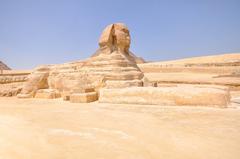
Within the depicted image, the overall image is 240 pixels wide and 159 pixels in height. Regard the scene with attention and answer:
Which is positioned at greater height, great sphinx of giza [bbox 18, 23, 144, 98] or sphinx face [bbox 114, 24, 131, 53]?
sphinx face [bbox 114, 24, 131, 53]

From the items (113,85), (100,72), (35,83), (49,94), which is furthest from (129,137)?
(35,83)

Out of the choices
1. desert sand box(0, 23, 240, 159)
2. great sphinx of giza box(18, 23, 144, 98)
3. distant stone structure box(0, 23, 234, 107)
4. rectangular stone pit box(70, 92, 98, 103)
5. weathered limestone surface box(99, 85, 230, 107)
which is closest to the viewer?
desert sand box(0, 23, 240, 159)

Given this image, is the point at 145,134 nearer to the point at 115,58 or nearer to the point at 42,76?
the point at 115,58

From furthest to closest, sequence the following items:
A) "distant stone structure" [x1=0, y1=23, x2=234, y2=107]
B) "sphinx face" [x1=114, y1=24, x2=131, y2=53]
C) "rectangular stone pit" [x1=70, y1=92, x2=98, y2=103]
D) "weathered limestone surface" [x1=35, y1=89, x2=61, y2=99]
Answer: "weathered limestone surface" [x1=35, y1=89, x2=61, y2=99] < "sphinx face" [x1=114, y1=24, x2=131, y2=53] < "rectangular stone pit" [x1=70, y1=92, x2=98, y2=103] < "distant stone structure" [x1=0, y1=23, x2=234, y2=107]

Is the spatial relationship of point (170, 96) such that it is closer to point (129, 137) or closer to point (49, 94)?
point (129, 137)

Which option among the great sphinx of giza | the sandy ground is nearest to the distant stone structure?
the great sphinx of giza

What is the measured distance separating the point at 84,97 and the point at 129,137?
5.25 metres

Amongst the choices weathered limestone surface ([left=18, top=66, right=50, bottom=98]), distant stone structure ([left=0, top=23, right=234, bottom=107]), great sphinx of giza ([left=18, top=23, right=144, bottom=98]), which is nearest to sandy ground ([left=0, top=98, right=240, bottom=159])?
distant stone structure ([left=0, top=23, right=234, bottom=107])

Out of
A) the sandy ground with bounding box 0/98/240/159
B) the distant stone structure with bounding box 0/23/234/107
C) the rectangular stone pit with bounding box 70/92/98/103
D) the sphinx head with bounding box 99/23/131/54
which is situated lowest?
the sandy ground with bounding box 0/98/240/159

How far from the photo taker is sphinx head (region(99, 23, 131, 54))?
10391 millimetres

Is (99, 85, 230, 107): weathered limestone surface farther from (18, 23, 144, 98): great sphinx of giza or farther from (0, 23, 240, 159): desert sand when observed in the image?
(18, 23, 144, 98): great sphinx of giza

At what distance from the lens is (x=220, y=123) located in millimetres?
4617

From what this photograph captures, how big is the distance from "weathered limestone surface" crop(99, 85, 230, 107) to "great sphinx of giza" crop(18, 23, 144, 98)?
2.37 feet

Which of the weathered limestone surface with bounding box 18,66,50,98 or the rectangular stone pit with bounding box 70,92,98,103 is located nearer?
the rectangular stone pit with bounding box 70,92,98,103
